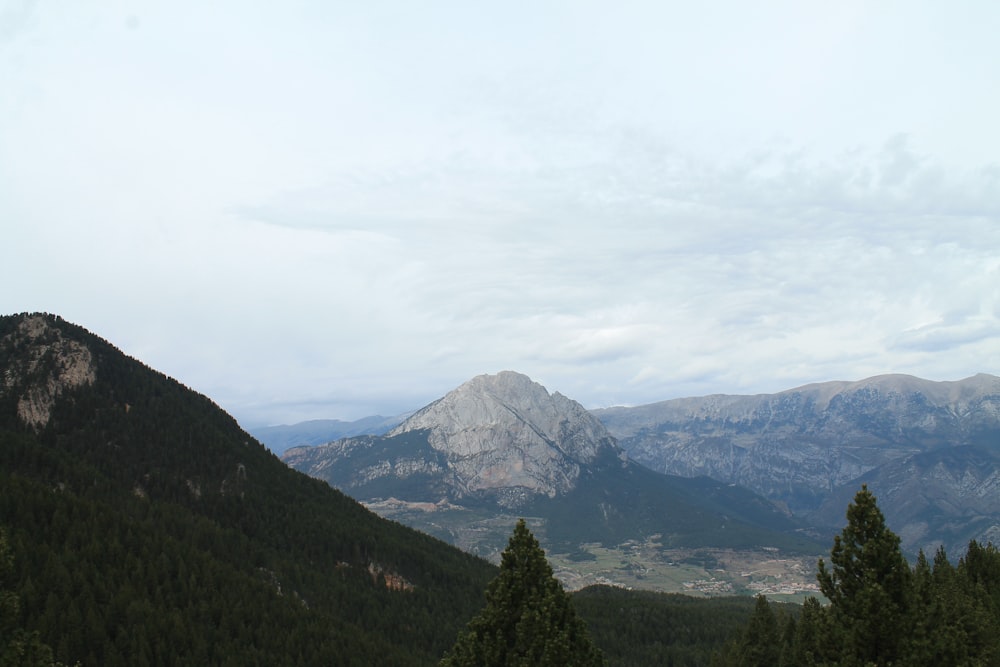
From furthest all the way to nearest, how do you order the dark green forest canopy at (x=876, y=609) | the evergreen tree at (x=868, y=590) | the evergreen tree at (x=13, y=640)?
the evergreen tree at (x=13, y=640), the evergreen tree at (x=868, y=590), the dark green forest canopy at (x=876, y=609)

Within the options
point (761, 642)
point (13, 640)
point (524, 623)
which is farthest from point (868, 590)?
point (761, 642)

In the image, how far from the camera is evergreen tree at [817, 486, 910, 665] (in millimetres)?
34531

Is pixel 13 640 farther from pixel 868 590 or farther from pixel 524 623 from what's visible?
pixel 868 590

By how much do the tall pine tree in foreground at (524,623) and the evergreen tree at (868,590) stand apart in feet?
46.5

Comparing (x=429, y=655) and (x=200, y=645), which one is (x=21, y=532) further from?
(x=429, y=655)

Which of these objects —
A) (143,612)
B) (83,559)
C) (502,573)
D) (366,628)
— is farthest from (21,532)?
(502,573)

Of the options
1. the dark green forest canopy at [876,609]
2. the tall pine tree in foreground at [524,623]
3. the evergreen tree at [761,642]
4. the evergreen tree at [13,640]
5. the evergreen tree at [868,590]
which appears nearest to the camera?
the tall pine tree in foreground at [524,623]

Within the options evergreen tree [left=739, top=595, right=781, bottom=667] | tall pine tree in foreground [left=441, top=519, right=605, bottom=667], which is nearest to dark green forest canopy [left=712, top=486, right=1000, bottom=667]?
tall pine tree in foreground [left=441, top=519, right=605, bottom=667]

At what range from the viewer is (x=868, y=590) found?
3459 cm

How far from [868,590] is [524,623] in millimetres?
19126

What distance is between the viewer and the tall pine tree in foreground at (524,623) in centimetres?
3147

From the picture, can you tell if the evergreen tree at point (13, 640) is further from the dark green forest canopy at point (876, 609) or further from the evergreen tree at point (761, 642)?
the evergreen tree at point (761, 642)

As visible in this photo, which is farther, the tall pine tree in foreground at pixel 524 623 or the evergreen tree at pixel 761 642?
the evergreen tree at pixel 761 642

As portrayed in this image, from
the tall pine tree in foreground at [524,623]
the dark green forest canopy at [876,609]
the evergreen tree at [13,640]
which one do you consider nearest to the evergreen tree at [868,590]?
the dark green forest canopy at [876,609]
